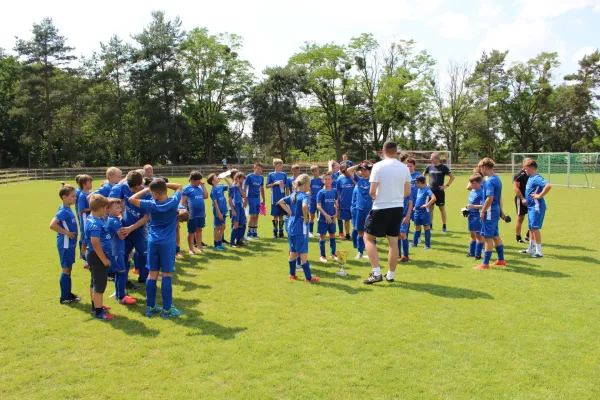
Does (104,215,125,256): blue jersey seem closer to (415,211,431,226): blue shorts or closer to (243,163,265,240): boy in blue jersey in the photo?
(243,163,265,240): boy in blue jersey

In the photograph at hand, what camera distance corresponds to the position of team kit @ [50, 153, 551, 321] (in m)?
5.90

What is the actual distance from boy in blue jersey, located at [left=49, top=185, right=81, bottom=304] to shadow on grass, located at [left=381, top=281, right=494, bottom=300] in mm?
5043

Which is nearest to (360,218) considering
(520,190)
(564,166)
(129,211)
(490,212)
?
(490,212)

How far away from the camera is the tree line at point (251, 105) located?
50.8 metres

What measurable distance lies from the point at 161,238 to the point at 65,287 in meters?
1.97

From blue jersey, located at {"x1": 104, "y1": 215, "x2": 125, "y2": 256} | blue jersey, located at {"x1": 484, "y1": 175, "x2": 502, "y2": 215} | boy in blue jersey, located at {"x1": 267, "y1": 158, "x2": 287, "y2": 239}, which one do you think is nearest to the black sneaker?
blue jersey, located at {"x1": 484, "y1": 175, "x2": 502, "y2": 215}

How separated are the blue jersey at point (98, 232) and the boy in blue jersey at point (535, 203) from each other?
824cm

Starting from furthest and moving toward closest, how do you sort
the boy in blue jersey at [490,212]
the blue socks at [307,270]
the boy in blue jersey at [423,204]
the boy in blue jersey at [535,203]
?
the boy in blue jersey at [423,204]
the boy in blue jersey at [535,203]
the boy in blue jersey at [490,212]
the blue socks at [307,270]

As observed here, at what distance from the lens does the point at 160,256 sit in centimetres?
590

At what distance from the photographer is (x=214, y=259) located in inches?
376

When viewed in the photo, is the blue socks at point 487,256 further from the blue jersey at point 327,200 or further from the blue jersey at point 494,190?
the blue jersey at point 327,200

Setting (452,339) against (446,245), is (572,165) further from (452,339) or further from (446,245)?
(452,339)

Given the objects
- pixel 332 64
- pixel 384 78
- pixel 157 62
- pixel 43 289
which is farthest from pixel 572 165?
pixel 157 62

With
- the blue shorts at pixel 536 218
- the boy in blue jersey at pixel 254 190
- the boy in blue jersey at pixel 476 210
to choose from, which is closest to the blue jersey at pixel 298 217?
the boy in blue jersey at pixel 476 210
